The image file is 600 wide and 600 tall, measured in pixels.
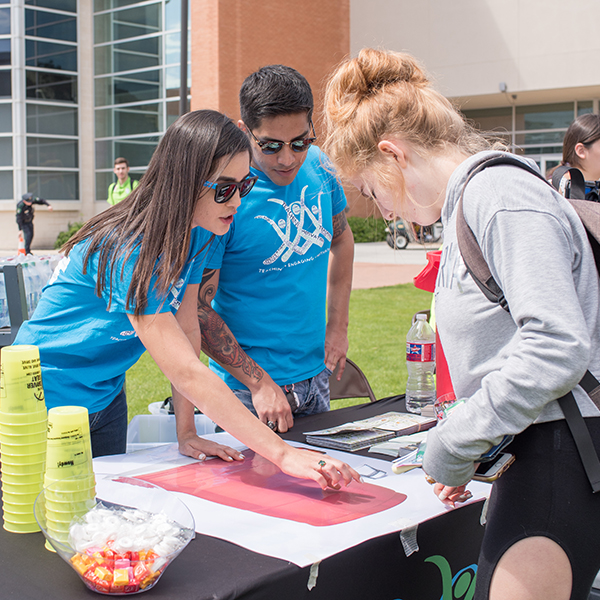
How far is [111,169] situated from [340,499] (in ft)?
65.7

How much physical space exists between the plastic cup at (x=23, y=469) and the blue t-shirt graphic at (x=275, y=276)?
98 centimetres

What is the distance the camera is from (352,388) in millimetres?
3008

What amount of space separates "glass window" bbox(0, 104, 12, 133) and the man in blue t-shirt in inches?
745

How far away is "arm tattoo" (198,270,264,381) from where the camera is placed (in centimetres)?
216

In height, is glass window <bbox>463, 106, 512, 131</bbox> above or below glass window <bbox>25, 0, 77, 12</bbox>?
below

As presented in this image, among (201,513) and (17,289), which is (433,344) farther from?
(17,289)

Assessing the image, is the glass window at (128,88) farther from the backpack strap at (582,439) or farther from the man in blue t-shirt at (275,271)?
the backpack strap at (582,439)

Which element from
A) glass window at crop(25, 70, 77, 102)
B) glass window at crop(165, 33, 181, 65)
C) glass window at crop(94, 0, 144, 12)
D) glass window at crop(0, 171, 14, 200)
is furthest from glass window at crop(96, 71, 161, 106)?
glass window at crop(0, 171, 14, 200)

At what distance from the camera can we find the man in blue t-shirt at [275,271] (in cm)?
215

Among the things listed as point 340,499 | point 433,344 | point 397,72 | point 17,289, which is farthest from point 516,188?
point 17,289

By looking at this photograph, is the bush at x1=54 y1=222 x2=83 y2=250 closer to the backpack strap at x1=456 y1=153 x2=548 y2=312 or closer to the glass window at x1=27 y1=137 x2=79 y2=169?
the glass window at x1=27 y1=137 x2=79 y2=169

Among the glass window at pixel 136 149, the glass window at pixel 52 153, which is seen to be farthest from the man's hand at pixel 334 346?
the glass window at pixel 52 153

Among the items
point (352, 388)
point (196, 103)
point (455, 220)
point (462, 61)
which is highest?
point (462, 61)

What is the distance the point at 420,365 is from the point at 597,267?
4.96 ft
